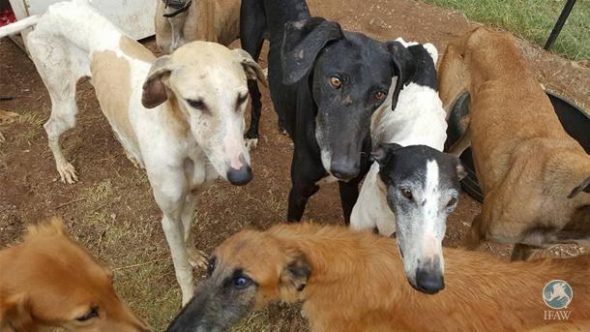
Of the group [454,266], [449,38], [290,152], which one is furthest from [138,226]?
[449,38]

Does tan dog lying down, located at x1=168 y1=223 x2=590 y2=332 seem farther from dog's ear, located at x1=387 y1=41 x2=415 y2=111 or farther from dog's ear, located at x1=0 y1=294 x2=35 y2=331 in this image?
dog's ear, located at x1=387 y1=41 x2=415 y2=111

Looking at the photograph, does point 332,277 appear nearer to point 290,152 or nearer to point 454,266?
point 454,266

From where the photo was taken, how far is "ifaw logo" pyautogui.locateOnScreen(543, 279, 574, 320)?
113 inches

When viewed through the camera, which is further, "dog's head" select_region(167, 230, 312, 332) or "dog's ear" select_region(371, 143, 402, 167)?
"dog's ear" select_region(371, 143, 402, 167)

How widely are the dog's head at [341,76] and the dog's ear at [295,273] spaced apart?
25.7 inches

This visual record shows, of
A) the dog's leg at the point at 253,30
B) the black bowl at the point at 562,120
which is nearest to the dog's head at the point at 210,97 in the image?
the dog's leg at the point at 253,30

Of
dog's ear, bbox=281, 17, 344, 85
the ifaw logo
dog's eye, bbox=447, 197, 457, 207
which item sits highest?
dog's ear, bbox=281, 17, 344, 85

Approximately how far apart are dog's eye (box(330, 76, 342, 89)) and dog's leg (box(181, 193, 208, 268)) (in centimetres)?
134

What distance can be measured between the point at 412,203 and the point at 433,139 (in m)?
1.03

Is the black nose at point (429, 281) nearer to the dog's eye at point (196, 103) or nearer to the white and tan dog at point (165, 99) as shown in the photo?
the white and tan dog at point (165, 99)

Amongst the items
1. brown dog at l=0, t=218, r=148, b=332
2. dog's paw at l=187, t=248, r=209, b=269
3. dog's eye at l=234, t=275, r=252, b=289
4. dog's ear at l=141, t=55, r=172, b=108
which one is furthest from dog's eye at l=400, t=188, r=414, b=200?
dog's paw at l=187, t=248, r=209, b=269

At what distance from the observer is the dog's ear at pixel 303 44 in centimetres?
362

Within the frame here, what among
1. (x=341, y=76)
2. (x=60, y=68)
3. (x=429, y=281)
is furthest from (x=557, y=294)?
(x=60, y=68)

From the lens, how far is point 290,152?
5.68m
